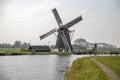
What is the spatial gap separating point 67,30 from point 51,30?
4402 millimetres

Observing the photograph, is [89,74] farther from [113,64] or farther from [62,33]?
[62,33]

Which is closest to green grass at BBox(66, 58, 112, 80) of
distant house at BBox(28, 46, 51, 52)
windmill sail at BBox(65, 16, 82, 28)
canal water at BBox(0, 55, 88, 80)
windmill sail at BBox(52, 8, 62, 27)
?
canal water at BBox(0, 55, 88, 80)

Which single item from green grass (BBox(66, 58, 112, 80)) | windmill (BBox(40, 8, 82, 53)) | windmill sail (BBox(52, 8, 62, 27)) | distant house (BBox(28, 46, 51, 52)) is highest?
windmill sail (BBox(52, 8, 62, 27))

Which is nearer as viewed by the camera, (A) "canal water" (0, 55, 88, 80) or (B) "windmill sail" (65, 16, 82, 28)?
(A) "canal water" (0, 55, 88, 80)

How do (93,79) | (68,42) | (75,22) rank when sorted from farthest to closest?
(68,42) < (75,22) < (93,79)

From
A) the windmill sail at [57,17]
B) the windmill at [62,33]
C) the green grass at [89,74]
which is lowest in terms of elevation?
the green grass at [89,74]

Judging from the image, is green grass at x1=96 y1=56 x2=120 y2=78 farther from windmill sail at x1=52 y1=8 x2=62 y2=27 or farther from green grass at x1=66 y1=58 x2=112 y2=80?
windmill sail at x1=52 y1=8 x2=62 y2=27

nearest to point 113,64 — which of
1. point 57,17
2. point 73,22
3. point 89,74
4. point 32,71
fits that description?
point 89,74

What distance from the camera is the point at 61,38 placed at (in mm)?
79438

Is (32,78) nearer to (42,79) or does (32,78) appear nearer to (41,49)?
(42,79)

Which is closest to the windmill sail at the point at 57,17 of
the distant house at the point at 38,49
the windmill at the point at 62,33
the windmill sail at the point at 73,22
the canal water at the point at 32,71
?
the windmill at the point at 62,33

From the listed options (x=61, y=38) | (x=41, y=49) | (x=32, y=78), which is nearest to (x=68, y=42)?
(x=61, y=38)

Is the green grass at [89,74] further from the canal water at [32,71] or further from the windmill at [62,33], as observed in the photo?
the windmill at [62,33]

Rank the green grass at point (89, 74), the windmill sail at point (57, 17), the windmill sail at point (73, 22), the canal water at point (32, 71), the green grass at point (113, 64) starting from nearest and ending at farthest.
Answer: the green grass at point (89, 74) < the green grass at point (113, 64) < the canal water at point (32, 71) < the windmill sail at point (73, 22) < the windmill sail at point (57, 17)
